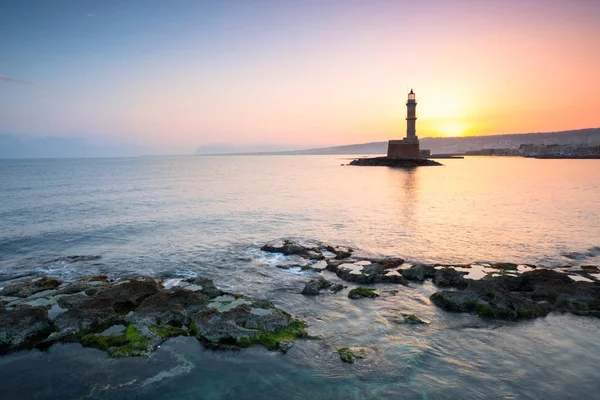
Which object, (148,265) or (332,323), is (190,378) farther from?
(148,265)

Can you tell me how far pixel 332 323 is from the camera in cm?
1003

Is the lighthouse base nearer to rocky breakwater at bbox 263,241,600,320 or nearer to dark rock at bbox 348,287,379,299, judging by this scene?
rocky breakwater at bbox 263,241,600,320

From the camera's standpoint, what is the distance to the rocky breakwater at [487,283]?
420 inches

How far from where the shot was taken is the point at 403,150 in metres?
102

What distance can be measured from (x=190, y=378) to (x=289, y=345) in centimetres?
251

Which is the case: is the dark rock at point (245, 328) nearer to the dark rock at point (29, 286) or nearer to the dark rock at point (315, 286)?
the dark rock at point (315, 286)

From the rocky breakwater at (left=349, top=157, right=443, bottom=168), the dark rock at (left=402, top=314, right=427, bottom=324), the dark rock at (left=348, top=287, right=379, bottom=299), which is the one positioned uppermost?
the rocky breakwater at (left=349, top=157, right=443, bottom=168)

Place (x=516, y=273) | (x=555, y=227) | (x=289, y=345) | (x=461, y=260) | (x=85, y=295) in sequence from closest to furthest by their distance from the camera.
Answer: (x=289, y=345), (x=85, y=295), (x=516, y=273), (x=461, y=260), (x=555, y=227)

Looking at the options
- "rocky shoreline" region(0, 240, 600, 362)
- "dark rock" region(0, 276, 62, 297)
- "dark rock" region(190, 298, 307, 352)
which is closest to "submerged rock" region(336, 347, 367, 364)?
"rocky shoreline" region(0, 240, 600, 362)

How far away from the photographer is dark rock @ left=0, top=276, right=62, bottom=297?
11961 millimetres

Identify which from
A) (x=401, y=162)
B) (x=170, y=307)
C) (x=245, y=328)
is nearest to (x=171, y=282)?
(x=170, y=307)

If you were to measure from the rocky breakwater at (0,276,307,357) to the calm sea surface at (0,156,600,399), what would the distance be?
405mm

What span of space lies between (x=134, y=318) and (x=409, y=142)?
97.9 meters

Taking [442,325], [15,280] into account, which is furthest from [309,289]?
[15,280]
